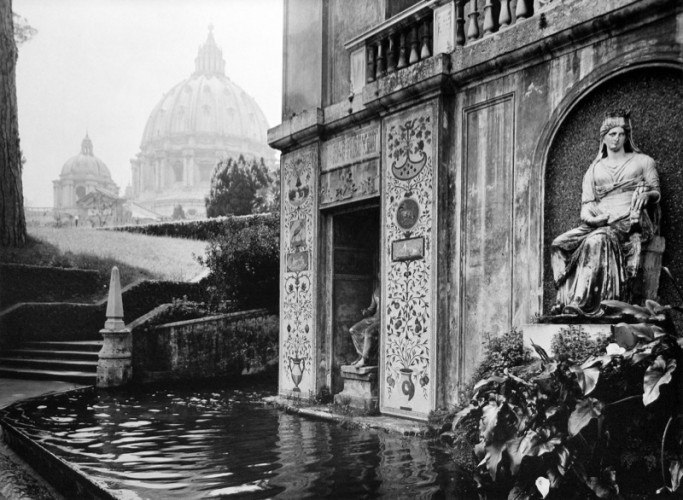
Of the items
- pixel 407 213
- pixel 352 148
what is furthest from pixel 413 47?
pixel 407 213

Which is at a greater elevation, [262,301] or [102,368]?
[262,301]

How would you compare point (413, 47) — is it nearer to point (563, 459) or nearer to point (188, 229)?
point (563, 459)

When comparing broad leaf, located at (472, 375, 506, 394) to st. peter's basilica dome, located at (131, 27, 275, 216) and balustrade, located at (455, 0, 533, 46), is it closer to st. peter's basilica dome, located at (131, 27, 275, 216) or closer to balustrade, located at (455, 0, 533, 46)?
balustrade, located at (455, 0, 533, 46)

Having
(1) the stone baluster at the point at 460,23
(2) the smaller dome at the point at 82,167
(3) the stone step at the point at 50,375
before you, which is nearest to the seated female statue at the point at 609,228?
(1) the stone baluster at the point at 460,23

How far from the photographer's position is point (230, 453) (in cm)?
625

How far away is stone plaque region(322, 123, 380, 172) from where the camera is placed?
8.66 meters

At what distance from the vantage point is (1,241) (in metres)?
16.9

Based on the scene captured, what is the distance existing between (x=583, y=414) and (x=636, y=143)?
9.72 feet


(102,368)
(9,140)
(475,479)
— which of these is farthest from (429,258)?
(9,140)

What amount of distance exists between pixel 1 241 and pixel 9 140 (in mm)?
2571

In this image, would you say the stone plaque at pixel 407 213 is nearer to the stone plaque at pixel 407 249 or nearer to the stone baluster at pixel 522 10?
the stone plaque at pixel 407 249

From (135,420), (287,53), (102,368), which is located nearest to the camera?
(135,420)

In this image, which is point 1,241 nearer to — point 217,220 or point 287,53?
point 287,53

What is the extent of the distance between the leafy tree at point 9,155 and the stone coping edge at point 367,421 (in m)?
10.8
